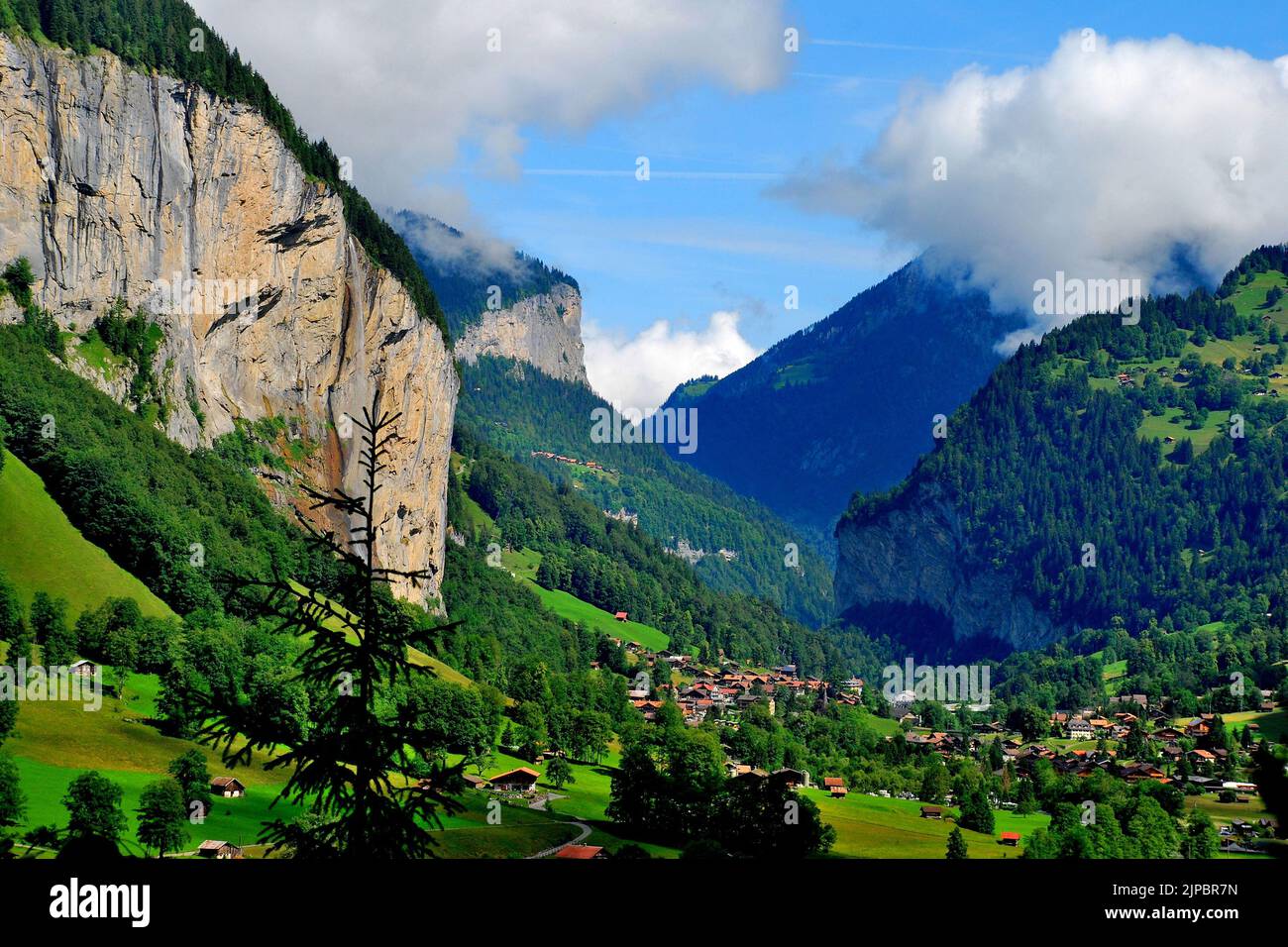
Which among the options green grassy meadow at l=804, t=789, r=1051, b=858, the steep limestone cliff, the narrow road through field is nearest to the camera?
the narrow road through field

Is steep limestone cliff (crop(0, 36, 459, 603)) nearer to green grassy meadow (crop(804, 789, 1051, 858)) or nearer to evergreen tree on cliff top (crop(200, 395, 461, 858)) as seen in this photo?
green grassy meadow (crop(804, 789, 1051, 858))

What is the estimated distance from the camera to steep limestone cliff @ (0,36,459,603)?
12900 centimetres

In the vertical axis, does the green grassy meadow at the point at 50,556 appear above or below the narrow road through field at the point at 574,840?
above

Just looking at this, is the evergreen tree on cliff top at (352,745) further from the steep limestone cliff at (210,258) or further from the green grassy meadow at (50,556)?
the steep limestone cliff at (210,258)

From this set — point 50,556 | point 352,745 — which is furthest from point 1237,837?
point 352,745

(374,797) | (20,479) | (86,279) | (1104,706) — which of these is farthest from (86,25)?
(1104,706)

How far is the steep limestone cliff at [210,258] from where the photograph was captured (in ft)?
423

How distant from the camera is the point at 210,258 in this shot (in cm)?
14588

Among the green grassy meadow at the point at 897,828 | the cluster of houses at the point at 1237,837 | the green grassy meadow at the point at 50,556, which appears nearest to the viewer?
the cluster of houses at the point at 1237,837

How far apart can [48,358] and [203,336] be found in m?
22.5
